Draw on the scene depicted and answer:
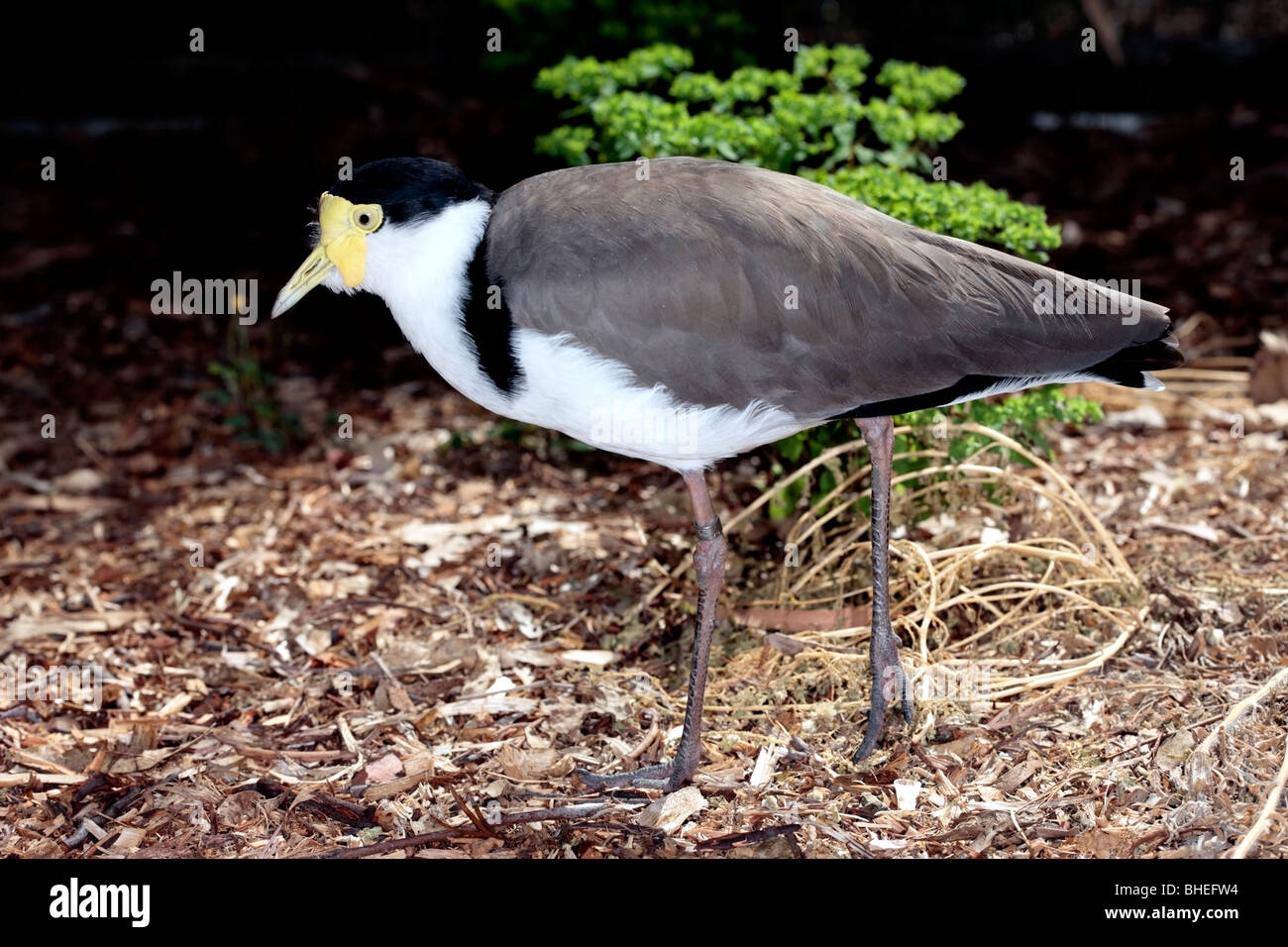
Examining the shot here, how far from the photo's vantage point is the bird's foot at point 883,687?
14.5ft

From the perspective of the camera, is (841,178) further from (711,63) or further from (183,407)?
(183,407)

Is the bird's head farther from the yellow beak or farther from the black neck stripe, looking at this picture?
the black neck stripe

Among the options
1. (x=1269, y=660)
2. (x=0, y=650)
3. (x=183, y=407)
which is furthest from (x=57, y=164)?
(x=1269, y=660)

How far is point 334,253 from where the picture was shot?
4.23 meters

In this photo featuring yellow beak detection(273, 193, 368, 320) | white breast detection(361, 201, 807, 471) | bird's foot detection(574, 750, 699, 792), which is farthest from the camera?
bird's foot detection(574, 750, 699, 792)

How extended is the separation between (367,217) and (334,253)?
0.16 meters

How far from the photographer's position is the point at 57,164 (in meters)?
9.49

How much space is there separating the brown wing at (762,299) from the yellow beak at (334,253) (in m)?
0.39

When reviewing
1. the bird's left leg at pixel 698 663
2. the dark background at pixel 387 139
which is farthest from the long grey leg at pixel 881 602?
the dark background at pixel 387 139

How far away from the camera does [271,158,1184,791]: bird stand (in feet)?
13.3

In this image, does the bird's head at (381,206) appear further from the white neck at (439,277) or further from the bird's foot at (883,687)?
the bird's foot at (883,687)

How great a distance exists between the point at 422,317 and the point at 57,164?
6387 millimetres

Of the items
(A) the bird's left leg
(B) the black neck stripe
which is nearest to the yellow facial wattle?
(B) the black neck stripe

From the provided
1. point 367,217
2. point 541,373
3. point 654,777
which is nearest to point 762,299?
point 541,373
